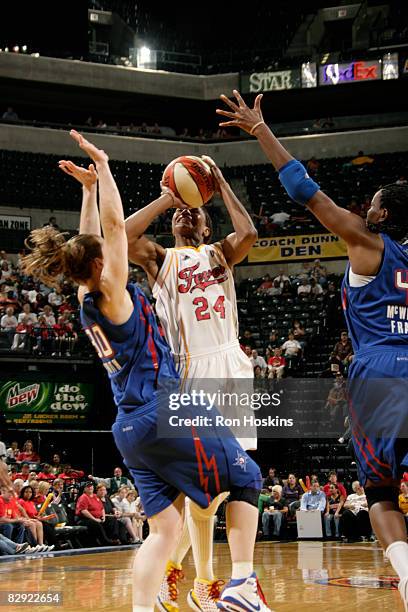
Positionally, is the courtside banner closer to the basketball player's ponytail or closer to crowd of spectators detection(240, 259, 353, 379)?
crowd of spectators detection(240, 259, 353, 379)

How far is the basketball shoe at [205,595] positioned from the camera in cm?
505

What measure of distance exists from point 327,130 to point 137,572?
26.7 metres

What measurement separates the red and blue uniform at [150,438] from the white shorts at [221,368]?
1111mm

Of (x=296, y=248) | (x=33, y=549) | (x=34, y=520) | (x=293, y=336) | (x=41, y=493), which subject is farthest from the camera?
(x=296, y=248)

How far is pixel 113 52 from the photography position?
30.2m

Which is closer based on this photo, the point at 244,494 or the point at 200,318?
the point at 244,494

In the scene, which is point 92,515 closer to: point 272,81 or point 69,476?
point 69,476

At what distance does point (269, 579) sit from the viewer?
8953mm

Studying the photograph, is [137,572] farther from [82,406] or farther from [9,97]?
[9,97]

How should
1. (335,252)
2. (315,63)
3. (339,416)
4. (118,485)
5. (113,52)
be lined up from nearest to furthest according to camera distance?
(118,485) → (339,416) → (335,252) → (315,63) → (113,52)

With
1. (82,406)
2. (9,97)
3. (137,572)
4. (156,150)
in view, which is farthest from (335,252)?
(137,572)

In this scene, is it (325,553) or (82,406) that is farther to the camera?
(82,406)

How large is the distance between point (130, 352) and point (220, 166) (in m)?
25.7

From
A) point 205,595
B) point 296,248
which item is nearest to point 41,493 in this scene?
point 205,595
